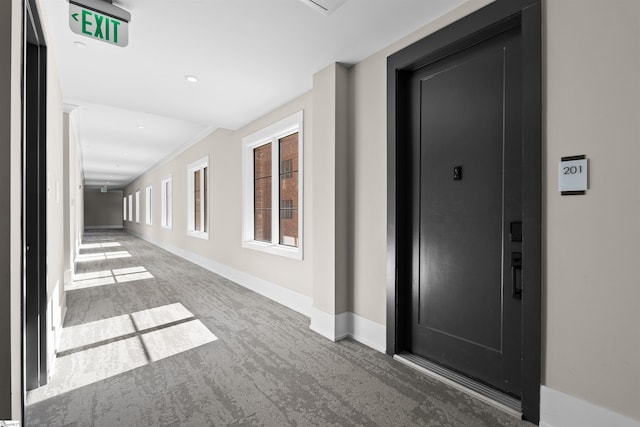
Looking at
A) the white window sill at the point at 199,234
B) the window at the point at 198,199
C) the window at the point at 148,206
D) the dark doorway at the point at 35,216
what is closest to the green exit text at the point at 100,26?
the dark doorway at the point at 35,216

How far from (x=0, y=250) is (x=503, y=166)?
2539mm

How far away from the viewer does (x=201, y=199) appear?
7.40 metres

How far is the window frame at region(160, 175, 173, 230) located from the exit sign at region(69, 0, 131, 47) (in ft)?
25.2

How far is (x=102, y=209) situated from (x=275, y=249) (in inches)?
802

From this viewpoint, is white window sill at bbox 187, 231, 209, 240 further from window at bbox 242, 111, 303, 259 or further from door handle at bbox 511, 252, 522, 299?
door handle at bbox 511, 252, 522, 299

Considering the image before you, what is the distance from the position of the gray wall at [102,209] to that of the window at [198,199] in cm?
1586

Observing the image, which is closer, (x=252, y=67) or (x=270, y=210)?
(x=252, y=67)

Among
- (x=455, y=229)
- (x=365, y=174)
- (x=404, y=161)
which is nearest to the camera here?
(x=455, y=229)

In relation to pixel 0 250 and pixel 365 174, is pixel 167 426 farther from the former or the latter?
pixel 365 174

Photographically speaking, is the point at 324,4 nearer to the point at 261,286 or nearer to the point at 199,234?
the point at 261,286

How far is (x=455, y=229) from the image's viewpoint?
2.35 metres
